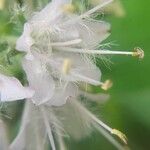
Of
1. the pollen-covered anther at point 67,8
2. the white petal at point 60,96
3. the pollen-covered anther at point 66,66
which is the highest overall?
the pollen-covered anther at point 67,8

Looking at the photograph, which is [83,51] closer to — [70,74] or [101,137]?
[70,74]

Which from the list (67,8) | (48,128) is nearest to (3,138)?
(48,128)

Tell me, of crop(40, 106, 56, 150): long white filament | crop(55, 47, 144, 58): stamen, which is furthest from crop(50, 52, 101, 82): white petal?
crop(40, 106, 56, 150): long white filament

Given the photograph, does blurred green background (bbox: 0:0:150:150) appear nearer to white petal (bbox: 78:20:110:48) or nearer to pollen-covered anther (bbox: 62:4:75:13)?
white petal (bbox: 78:20:110:48)

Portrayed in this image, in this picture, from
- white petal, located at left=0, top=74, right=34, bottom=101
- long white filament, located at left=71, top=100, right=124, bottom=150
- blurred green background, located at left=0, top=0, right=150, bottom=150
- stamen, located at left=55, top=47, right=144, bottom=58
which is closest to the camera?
white petal, located at left=0, top=74, right=34, bottom=101

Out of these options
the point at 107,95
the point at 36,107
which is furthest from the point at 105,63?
the point at 36,107

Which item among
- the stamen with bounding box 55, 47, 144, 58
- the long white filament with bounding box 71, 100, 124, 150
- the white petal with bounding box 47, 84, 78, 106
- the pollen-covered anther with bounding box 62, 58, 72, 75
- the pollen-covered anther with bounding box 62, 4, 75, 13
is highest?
the pollen-covered anther with bounding box 62, 4, 75, 13

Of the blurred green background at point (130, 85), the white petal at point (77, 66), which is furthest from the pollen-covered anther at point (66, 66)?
the blurred green background at point (130, 85)

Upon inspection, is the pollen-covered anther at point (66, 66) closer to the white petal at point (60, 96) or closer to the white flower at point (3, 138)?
the white petal at point (60, 96)
